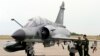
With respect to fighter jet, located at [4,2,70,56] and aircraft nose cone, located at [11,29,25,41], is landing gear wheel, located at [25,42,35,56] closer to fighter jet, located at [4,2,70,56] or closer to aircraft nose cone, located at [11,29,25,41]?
fighter jet, located at [4,2,70,56]

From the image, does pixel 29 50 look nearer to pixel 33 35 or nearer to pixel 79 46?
pixel 33 35

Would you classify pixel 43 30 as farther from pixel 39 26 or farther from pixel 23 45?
pixel 23 45

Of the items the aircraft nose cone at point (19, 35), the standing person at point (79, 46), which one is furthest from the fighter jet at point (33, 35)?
the standing person at point (79, 46)

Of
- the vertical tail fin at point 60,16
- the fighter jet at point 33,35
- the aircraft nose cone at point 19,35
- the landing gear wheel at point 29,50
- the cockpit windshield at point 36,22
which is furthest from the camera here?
the vertical tail fin at point 60,16

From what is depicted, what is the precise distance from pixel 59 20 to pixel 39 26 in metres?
8.09

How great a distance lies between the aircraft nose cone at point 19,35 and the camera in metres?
17.8

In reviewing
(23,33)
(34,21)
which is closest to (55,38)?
(34,21)

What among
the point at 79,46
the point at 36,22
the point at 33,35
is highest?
the point at 36,22

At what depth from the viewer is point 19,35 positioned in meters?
17.9

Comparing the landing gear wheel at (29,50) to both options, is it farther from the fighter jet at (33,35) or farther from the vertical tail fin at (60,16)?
the vertical tail fin at (60,16)

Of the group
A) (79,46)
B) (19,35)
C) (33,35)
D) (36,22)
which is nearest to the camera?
(19,35)

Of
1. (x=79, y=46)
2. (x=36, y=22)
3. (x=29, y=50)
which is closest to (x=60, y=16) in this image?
(x=36, y=22)

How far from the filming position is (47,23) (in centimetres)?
2209

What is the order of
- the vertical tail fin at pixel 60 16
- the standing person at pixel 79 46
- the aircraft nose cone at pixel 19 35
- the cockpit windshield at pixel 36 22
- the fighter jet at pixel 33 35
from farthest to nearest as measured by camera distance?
the vertical tail fin at pixel 60 16, the cockpit windshield at pixel 36 22, the standing person at pixel 79 46, the fighter jet at pixel 33 35, the aircraft nose cone at pixel 19 35
